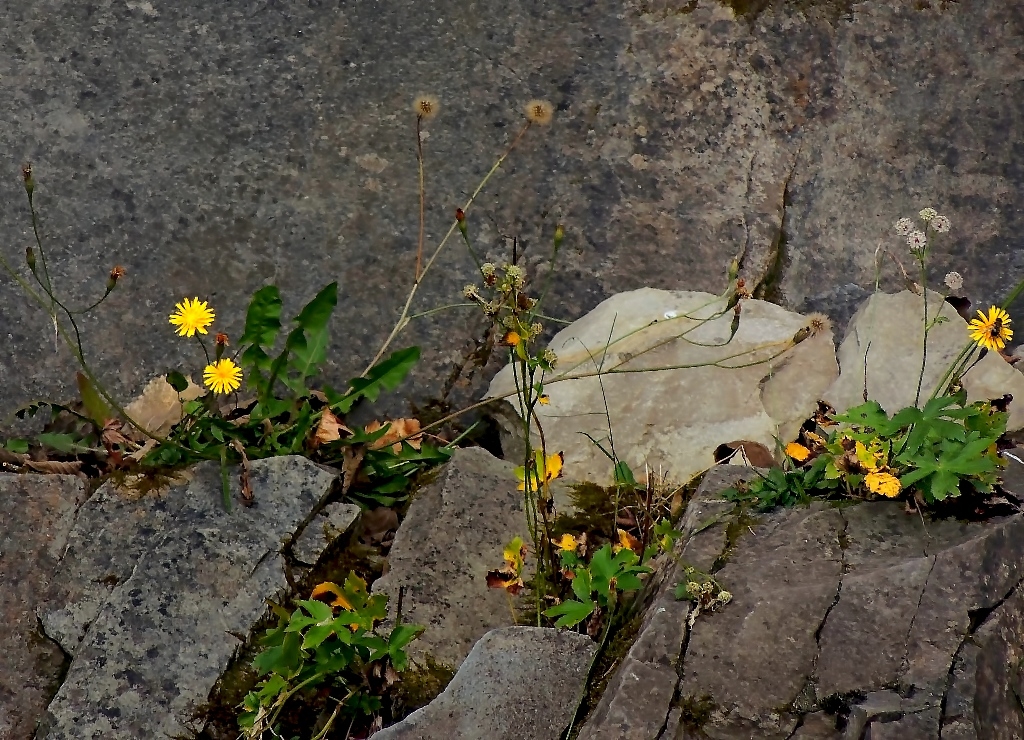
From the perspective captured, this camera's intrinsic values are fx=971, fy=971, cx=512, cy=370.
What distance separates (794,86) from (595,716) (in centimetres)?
277

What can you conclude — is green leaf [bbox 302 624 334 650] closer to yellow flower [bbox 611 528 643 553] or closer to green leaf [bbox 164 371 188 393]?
yellow flower [bbox 611 528 643 553]

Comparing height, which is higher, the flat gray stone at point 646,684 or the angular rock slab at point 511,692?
the flat gray stone at point 646,684

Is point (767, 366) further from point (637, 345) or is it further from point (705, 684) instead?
point (705, 684)

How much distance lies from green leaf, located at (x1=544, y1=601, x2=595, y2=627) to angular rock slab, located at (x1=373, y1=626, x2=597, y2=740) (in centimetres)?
8

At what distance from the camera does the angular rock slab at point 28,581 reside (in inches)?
98.7

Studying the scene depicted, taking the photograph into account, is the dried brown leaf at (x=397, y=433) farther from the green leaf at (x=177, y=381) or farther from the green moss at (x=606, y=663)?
the green moss at (x=606, y=663)

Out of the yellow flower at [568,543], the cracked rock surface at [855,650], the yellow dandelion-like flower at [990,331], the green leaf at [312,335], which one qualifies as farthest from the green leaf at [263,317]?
the yellow dandelion-like flower at [990,331]

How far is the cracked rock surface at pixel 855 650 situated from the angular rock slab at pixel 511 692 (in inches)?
5.5

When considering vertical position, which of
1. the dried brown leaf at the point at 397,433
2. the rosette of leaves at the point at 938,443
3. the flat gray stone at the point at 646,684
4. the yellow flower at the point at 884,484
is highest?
the rosette of leaves at the point at 938,443

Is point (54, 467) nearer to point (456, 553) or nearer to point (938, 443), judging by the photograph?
point (456, 553)

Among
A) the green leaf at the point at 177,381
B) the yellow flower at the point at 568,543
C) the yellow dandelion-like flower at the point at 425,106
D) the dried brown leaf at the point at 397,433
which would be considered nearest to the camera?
the yellow flower at the point at 568,543

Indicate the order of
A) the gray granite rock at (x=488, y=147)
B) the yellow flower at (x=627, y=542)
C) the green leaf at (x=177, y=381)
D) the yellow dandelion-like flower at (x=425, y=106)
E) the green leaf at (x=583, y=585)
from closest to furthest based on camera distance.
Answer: the green leaf at (x=583, y=585), the yellow flower at (x=627, y=542), the green leaf at (x=177, y=381), the yellow dandelion-like flower at (x=425, y=106), the gray granite rock at (x=488, y=147)

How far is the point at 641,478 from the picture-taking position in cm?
305

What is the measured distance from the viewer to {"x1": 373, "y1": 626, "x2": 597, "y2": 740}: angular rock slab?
2.05 meters
